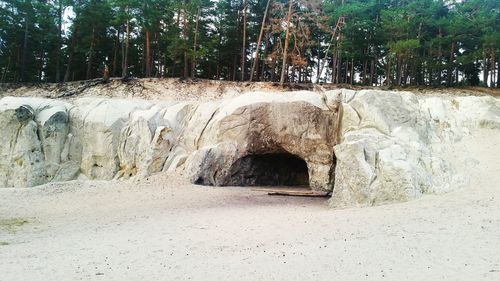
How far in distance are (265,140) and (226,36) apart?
2186cm

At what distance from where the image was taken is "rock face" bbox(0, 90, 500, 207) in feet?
44.2

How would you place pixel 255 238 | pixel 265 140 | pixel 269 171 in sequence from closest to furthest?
pixel 255 238 < pixel 265 140 < pixel 269 171

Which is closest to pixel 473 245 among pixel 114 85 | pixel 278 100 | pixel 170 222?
pixel 170 222

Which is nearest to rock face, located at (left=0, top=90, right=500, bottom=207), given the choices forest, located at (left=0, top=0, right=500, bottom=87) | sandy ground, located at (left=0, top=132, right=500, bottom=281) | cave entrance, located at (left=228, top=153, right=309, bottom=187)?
cave entrance, located at (left=228, top=153, right=309, bottom=187)

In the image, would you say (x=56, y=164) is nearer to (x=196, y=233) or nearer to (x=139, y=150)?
(x=139, y=150)

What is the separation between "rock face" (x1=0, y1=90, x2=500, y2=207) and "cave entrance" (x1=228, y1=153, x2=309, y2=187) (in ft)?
0.24

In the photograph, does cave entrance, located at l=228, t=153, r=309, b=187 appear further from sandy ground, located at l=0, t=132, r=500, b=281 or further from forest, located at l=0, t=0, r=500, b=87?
forest, located at l=0, t=0, r=500, b=87

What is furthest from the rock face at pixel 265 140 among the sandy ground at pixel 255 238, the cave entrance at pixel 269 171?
the sandy ground at pixel 255 238

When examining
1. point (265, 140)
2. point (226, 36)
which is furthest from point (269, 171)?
point (226, 36)

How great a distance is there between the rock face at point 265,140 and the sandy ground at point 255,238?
1273 mm

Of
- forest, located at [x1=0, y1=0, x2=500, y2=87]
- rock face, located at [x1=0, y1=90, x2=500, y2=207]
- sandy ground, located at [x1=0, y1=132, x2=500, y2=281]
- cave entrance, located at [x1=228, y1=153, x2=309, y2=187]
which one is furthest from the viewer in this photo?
forest, located at [x1=0, y1=0, x2=500, y2=87]

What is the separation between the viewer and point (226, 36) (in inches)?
1464

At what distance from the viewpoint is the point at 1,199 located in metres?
15.7

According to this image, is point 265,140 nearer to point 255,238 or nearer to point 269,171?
point 269,171
